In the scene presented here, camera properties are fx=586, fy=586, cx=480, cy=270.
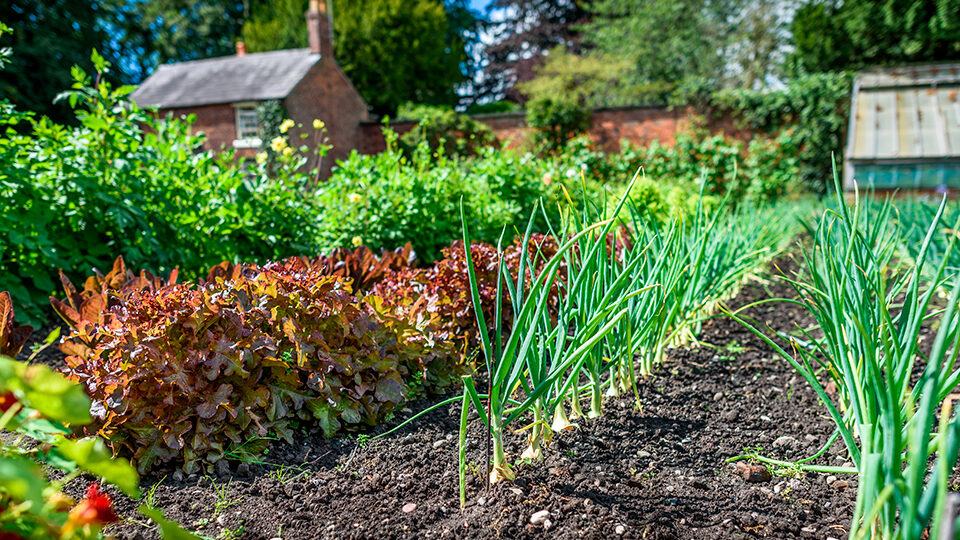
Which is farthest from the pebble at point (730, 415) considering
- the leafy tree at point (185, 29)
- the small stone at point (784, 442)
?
the leafy tree at point (185, 29)

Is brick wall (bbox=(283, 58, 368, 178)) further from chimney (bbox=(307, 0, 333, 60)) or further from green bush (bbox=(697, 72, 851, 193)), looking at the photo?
green bush (bbox=(697, 72, 851, 193))

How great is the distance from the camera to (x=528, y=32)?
1067 inches

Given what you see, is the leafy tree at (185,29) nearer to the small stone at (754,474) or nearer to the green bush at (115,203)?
the green bush at (115,203)

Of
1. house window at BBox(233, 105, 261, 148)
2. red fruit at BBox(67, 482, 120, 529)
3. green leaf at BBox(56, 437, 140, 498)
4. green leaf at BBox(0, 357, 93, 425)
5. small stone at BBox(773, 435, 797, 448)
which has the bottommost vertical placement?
small stone at BBox(773, 435, 797, 448)

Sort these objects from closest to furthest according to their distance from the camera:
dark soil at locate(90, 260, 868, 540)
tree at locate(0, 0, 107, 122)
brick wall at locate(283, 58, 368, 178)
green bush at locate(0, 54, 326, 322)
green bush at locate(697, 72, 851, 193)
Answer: dark soil at locate(90, 260, 868, 540), green bush at locate(0, 54, 326, 322), green bush at locate(697, 72, 851, 193), tree at locate(0, 0, 107, 122), brick wall at locate(283, 58, 368, 178)

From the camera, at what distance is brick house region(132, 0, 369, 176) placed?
18.2 m

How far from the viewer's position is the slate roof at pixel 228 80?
1828cm

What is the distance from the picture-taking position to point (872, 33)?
1500 cm

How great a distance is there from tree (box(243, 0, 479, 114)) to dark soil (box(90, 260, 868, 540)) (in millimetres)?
22647

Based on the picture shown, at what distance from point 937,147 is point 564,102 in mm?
7905

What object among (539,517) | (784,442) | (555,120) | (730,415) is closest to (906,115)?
(555,120)

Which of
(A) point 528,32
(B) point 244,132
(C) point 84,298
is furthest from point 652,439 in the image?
(A) point 528,32

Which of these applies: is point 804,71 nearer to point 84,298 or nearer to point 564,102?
point 564,102

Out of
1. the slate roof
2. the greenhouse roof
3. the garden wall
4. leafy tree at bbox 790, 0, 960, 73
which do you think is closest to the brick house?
the slate roof
